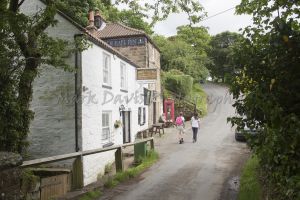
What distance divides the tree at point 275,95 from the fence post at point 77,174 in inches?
190

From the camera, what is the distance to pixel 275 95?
5750 mm

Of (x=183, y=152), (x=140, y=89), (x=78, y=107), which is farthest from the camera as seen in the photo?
(x=140, y=89)

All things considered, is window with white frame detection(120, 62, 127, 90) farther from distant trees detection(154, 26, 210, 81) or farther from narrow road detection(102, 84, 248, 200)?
distant trees detection(154, 26, 210, 81)

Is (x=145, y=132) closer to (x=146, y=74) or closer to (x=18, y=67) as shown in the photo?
(x=146, y=74)

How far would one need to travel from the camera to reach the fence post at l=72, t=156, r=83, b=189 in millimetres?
9914

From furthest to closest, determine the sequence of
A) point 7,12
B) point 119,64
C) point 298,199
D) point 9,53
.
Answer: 1. point 119,64
2. point 9,53
3. point 7,12
4. point 298,199

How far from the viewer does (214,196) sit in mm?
9664

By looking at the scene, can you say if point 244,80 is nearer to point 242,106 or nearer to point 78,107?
point 242,106

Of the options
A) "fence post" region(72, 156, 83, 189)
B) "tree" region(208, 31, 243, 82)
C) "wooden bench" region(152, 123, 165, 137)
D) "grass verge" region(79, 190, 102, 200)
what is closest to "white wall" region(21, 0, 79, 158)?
"fence post" region(72, 156, 83, 189)

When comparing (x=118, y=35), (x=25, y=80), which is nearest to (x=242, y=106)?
(x=25, y=80)

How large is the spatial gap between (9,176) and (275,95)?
3950mm

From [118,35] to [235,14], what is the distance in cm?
1609

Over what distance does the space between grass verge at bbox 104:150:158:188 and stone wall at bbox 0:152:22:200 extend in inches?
235

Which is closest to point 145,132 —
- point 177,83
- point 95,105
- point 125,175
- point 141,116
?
point 141,116
